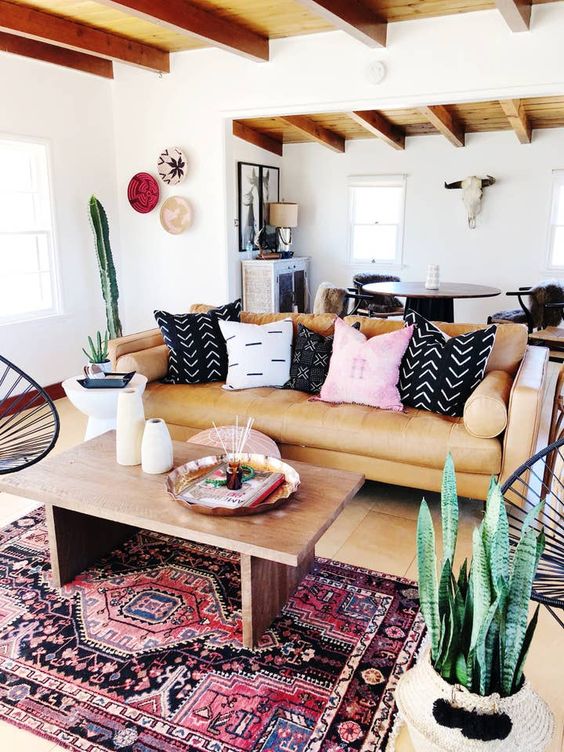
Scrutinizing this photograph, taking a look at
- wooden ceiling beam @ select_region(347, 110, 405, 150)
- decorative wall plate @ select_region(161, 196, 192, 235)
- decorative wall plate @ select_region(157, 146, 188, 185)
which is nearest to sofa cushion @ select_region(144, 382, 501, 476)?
decorative wall plate @ select_region(161, 196, 192, 235)

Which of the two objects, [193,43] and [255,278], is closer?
[193,43]

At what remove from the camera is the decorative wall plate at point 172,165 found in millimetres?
5004

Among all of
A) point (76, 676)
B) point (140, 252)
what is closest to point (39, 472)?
point (76, 676)

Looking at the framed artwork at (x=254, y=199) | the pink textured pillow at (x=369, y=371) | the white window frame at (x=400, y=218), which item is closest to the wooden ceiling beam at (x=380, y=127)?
the white window frame at (x=400, y=218)

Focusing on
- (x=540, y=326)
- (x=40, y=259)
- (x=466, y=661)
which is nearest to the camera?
(x=466, y=661)

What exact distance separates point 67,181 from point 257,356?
8.09ft

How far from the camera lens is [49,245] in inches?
192

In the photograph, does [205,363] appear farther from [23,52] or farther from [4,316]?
[23,52]

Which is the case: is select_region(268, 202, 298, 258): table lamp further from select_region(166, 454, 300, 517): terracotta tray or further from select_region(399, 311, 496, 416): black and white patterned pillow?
select_region(166, 454, 300, 517): terracotta tray

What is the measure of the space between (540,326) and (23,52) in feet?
16.0

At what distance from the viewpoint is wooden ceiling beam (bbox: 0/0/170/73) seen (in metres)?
3.88

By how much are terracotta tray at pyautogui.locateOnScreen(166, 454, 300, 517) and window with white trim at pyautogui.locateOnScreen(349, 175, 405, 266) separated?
19.2 feet

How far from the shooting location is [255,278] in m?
7.02

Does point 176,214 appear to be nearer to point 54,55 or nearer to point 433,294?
point 54,55
